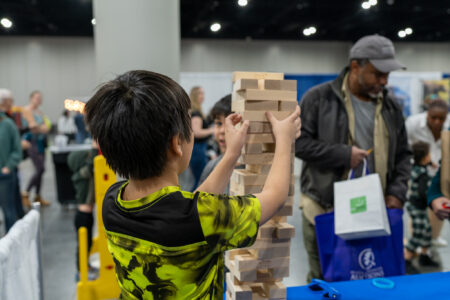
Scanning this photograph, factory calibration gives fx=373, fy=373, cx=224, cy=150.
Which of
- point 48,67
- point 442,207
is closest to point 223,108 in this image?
point 442,207

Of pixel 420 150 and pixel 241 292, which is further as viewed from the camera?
pixel 420 150

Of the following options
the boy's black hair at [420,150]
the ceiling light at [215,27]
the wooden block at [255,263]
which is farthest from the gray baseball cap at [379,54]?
the ceiling light at [215,27]

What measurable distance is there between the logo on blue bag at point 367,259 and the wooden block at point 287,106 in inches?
32.0

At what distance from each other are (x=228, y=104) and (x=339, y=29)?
33.9 ft

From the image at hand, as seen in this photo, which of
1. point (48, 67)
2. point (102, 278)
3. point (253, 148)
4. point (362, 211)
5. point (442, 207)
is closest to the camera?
point (253, 148)

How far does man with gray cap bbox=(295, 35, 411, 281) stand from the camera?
72.0 inches

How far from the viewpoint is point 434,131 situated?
388 cm

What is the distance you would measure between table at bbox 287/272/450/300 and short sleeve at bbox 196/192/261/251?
51 centimetres

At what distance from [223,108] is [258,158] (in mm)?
896

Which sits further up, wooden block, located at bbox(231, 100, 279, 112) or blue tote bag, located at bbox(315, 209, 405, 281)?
wooden block, located at bbox(231, 100, 279, 112)

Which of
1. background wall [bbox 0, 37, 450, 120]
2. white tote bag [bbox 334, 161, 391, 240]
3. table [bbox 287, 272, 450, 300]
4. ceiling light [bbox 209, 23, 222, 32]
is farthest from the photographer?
background wall [bbox 0, 37, 450, 120]

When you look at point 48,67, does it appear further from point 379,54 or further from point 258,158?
point 258,158

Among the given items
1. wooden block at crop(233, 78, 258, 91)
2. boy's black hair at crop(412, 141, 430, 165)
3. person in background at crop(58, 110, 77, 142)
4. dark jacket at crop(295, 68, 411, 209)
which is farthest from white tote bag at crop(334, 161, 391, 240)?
person in background at crop(58, 110, 77, 142)

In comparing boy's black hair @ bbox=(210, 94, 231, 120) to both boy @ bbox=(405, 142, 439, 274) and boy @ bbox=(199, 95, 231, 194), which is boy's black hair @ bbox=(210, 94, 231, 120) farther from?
boy @ bbox=(405, 142, 439, 274)
